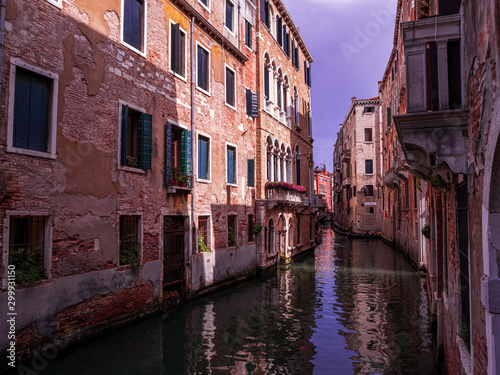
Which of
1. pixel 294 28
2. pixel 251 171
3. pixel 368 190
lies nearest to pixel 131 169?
pixel 251 171

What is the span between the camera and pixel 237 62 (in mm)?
13648

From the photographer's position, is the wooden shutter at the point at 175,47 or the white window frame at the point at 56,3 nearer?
the white window frame at the point at 56,3

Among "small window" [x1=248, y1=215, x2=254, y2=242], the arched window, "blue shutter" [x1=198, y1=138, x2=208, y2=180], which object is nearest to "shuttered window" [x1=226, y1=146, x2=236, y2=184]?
"blue shutter" [x1=198, y1=138, x2=208, y2=180]

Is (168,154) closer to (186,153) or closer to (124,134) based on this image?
(186,153)

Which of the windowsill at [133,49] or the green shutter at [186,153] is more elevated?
the windowsill at [133,49]

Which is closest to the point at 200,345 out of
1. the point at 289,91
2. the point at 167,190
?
the point at 167,190

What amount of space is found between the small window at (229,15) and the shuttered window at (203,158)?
4580mm

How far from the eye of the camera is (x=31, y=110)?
6.32m

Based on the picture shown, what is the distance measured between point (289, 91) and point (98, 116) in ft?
45.9

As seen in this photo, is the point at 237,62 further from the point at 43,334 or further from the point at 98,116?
the point at 43,334

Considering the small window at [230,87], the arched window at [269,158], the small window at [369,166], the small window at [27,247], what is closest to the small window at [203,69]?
the small window at [230,87]

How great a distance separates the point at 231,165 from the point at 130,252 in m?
5.82

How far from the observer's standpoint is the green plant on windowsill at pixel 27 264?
233 inches

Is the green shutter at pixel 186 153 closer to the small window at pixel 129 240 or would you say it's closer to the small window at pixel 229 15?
the small window at pixel 129 240
